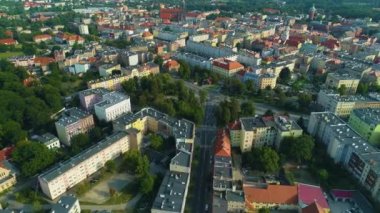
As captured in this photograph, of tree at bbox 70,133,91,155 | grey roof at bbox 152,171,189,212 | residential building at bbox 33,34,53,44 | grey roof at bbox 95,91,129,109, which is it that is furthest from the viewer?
residential building at bbox 33,34,53,44

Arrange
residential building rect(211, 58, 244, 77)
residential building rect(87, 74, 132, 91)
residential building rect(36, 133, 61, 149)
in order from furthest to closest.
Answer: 1. residential building rect(211, 58, 244, 77)
2. residential building rect(87, 74, 132, 91)
3. residential building rect(36, 133, 61, 149)

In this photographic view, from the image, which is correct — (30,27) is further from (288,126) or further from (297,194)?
(297,194)

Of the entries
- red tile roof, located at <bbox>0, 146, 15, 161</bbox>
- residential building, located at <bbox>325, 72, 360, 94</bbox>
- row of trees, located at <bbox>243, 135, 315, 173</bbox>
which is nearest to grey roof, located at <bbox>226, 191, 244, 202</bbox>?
row of trees, located at <bbox>243, 135, 315, 173</bbox>

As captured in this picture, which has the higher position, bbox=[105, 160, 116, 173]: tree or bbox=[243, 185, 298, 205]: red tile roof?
bbox=[243, 185, 298, 205]: red tile roof

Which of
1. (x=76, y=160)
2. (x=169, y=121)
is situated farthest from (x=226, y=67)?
(x=76, y=160)

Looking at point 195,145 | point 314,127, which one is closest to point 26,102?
point 195,145

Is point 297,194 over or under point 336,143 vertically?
under

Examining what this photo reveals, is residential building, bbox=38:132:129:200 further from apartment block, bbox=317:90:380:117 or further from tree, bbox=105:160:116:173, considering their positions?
apartment block, bbox=317:90:380:117
